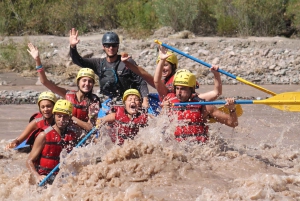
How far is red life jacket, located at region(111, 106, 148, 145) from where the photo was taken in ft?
22.2

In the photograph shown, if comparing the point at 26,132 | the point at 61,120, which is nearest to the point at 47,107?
the point at 61,120

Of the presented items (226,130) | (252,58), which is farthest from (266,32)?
(226,130)

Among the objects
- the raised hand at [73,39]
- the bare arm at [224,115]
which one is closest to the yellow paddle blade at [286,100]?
the bare arm at [224,115]

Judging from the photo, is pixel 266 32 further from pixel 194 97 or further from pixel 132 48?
pixel 194 97

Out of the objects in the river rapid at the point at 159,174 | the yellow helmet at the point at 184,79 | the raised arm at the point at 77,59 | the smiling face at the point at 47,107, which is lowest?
the river rapid at the point at 159,174

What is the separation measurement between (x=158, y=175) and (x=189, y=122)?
3.04 ft

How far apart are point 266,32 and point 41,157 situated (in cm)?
1560

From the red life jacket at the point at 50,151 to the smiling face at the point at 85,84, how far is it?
0.96 m

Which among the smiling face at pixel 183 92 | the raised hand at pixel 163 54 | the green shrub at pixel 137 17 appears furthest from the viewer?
the green shrub at pixel 137 17

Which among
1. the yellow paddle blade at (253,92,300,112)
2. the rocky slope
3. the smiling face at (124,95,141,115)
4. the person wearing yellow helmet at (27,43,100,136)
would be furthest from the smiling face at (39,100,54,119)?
the rocky slope

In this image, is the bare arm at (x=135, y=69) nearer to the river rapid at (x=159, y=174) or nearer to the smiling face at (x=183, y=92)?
the smiling face at (x=183, y=92)

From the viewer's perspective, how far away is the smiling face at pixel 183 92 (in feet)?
22.0

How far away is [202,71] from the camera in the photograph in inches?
658

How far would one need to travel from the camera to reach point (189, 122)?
22.3 ft
